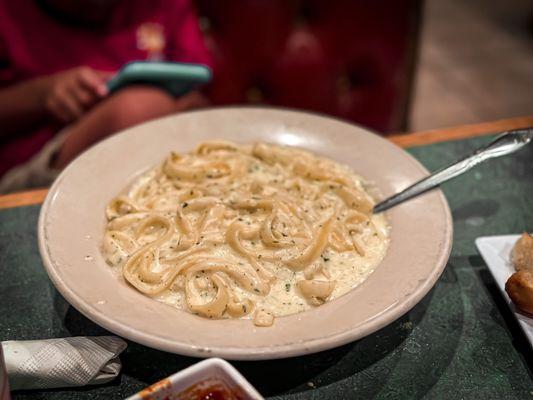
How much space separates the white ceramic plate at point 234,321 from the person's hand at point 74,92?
0.63 metres

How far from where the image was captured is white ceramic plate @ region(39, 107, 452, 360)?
97 centimetres

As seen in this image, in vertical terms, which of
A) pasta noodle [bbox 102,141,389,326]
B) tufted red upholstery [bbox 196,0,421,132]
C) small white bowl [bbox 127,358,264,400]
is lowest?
tufted red upholstery [bbox 196,0,421,132]

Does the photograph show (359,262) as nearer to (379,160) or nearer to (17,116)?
(379,160)

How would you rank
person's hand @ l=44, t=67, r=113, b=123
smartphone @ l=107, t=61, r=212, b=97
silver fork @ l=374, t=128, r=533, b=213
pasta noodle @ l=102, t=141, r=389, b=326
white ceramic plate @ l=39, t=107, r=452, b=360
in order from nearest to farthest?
white ceramic plate @ l=39, t=107, r=452, b=360
pasta noodle @ l=102, t=141, r=389, b=326
silver fork @ l=374, t=128, r=533, b=213
smartphone @ l=107, t=61, r=212, b=97
person's hand @ l=44, t=67, r=113, b=123

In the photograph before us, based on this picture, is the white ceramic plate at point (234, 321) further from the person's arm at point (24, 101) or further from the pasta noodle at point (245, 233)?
the person's arm at point (24, 101)

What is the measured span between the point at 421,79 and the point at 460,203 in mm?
3306

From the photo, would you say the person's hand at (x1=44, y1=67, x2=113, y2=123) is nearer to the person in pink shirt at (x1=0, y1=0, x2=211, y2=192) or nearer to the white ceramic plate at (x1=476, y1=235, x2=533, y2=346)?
the person in pink shirt at (x1=0, y1=0, x2=211, y2=192)

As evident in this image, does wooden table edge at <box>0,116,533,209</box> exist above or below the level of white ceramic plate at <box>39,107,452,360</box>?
below

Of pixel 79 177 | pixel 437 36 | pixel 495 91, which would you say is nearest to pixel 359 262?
pixel 79 177

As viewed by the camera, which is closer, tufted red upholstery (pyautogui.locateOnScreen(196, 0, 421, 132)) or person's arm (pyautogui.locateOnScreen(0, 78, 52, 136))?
person's arm (pyautogui.locateOnScreen(0, 78, 52, 136))

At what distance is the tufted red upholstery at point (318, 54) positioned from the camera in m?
2.54

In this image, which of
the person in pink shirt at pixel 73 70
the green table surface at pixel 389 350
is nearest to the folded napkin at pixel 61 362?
the green table surface at pixel 389 350

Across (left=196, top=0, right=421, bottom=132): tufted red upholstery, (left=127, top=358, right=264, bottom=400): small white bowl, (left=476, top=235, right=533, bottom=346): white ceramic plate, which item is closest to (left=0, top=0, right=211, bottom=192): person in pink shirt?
(left=196, top=0, right=421, bottom=132): tufted red upholstery

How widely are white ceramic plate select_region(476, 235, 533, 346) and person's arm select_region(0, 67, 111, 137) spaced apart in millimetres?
1429
